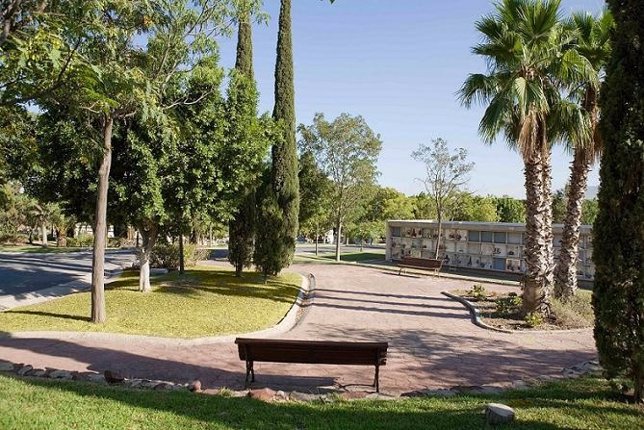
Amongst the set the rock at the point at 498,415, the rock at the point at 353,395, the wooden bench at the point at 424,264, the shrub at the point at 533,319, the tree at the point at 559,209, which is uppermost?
the tree at the point at 559,209

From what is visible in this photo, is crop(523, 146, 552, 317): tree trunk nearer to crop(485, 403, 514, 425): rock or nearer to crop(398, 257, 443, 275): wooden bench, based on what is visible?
crop(485, 403, 514, 425): rock

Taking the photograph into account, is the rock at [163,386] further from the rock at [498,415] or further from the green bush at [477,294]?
the green bush at [477,294]

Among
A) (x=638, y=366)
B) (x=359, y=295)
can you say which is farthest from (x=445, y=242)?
(x=638, y=366)

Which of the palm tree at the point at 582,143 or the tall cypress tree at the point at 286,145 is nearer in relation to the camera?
the palm tree at the point at 582,143

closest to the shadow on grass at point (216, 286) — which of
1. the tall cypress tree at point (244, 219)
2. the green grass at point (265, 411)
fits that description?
the tall cypress tree at point (244, 219)

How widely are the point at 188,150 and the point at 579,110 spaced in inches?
436

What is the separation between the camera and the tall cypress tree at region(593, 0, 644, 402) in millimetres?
5941

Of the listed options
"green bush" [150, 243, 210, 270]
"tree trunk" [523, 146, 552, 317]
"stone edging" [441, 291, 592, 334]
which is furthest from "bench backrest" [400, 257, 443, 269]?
"green bush" [150, 243, 210, 270]

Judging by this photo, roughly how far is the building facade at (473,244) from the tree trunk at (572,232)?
762 cm

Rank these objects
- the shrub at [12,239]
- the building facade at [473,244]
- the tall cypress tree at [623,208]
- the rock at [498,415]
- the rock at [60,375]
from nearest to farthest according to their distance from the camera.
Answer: the rock at [498,415], the tall cypress tree at [623,208], the rock at [60,375], the building facade at [473,244], the shrub at [12,239]

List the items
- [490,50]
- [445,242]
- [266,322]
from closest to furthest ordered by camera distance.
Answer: [266,322]
[490,50]
[445,242]

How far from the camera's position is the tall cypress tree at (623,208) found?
5941mm

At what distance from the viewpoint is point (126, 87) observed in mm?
6852

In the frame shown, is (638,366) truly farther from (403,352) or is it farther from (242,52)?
(242,52)
